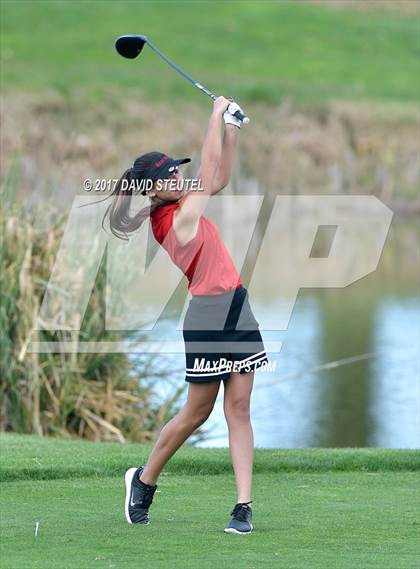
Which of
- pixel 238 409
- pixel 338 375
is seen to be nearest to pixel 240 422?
pixel 238 409

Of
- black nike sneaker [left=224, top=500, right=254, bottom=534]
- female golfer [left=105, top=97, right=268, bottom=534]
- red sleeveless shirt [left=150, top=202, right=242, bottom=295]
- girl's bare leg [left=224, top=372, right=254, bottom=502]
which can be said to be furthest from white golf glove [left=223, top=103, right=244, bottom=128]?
black nike sneaker [left=224, top=500, right=254, bottom=534]

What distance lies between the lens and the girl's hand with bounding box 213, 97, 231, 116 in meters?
5.61

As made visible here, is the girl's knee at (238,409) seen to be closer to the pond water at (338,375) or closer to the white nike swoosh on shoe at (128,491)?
the white nike swoosh on shoe at (128,491)

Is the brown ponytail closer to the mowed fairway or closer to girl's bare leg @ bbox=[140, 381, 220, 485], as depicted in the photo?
girl's bare leg @ bbox=[140, 381, 220, 485]

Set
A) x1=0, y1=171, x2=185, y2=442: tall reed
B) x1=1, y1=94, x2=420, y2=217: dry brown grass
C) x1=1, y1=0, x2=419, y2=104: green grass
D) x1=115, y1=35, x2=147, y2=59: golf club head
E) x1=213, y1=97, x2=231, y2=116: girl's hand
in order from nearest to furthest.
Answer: x1=213, y1=97, x2=231, y2=116: girl's hand → x1=115, y1=35, x2=147, y2=59: golf club head → x1=0, y1=171, x2=185, y2=442: tall reed → x1=1, y1=94, x2=420, y2=217: dry brown grass → x1=1, y1=0, x2=419, y2=104: green grass

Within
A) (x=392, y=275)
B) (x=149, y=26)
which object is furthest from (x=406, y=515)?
(x=149, y=26)

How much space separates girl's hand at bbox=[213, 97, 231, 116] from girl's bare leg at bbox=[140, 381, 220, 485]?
1.13 meters

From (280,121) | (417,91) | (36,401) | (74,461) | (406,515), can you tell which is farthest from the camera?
(417,91)

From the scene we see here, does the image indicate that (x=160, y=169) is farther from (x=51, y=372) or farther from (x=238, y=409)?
(x=51, y=372)

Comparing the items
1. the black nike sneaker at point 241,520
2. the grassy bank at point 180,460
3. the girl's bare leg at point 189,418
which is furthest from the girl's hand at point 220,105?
the grassy bank at point 180,460

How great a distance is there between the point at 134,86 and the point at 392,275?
55.0 ft

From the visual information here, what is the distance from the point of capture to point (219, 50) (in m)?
43.8

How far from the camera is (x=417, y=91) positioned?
135 feet

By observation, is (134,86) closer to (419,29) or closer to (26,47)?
(26,47)
